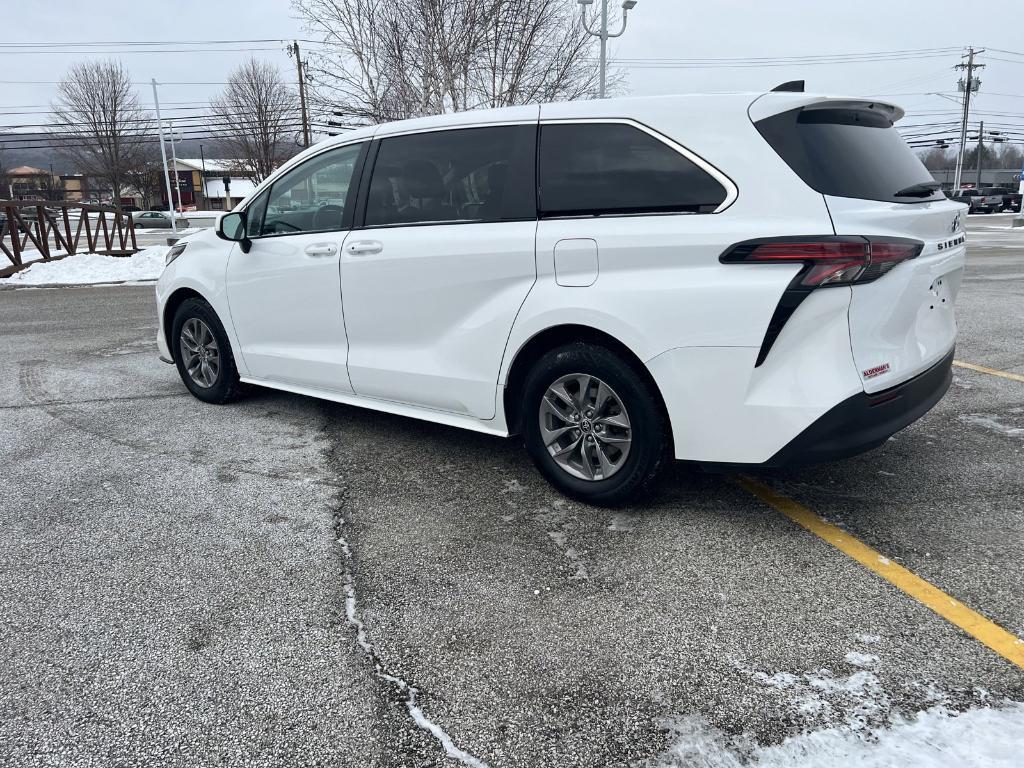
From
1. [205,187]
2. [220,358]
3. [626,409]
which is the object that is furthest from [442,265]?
[205,187]

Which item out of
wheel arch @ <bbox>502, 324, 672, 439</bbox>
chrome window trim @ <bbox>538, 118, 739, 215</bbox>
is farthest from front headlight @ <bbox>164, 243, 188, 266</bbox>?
chrome window trim @ <bbox>538, 118, 739, 215</bbox>

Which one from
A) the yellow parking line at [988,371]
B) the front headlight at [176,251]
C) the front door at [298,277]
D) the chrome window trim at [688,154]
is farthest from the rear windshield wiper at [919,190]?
the front headlight at [176,251]

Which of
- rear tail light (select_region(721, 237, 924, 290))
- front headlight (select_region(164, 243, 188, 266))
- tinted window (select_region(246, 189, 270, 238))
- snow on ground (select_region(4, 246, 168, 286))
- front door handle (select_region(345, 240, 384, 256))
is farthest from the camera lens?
snow on ground (select_region(4, 246, 168, 286))

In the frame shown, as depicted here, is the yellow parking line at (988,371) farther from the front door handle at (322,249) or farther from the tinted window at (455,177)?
the front door handle at (322,249)

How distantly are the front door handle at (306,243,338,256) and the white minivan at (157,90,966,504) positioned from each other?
1 centimetres

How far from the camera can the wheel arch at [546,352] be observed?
331 centimetres

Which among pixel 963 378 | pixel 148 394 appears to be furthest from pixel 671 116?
pixel 148 394

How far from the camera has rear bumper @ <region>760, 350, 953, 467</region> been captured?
2941mm

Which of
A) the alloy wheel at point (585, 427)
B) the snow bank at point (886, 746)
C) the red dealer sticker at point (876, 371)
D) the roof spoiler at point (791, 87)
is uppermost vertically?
the roof spoiler at point (791, 87)

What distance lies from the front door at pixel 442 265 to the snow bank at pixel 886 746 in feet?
6.76

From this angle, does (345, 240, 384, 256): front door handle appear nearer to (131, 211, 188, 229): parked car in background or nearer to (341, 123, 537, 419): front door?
(341, 123, 537, 419): front door

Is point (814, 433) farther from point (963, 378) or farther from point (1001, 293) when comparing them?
point (1001, 293)

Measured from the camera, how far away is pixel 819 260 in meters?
2.85

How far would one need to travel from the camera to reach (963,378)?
19.1 ft
